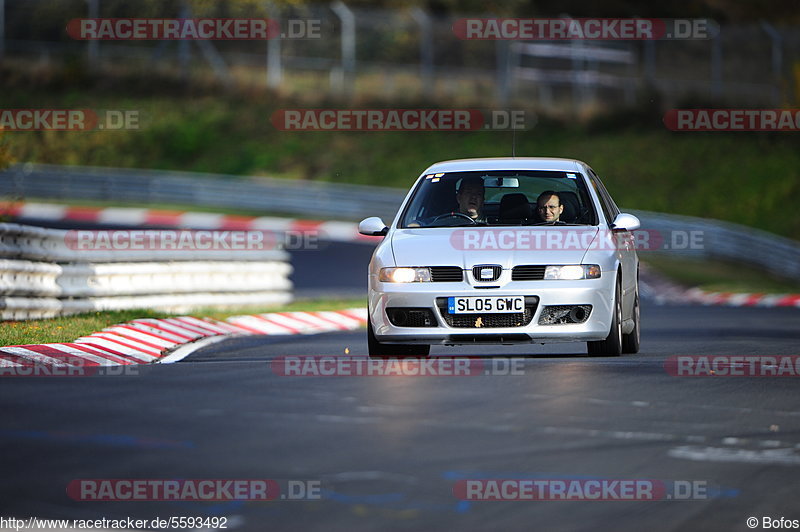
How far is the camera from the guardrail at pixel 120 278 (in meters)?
15.2

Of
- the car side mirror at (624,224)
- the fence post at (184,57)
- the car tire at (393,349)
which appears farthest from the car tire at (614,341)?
the fence post at (184,57)

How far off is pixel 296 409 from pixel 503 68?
136 feet

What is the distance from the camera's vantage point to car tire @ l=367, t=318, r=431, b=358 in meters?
12.0

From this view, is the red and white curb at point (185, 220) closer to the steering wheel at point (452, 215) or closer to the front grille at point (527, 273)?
the steering wheel at point (452, 215)

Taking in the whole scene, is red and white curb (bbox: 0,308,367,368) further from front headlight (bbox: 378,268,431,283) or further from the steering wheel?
the steering wheel

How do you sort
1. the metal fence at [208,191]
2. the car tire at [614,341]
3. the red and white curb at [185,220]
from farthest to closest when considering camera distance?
the metal fence at [208,191]
the red and white curb at [185,220]
the car tire at [614,341]

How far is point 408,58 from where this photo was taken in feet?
179

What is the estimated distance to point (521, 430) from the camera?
26.8 feet

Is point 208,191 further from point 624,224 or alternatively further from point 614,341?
point 614,341

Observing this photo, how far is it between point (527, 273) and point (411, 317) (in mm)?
920

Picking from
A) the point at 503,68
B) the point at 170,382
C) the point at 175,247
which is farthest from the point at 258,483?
the point at 503,68

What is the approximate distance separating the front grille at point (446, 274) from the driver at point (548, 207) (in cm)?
133

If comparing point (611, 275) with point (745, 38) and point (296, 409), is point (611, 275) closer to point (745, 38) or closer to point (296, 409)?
point (296, 409)

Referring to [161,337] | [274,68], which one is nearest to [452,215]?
[161,337]
